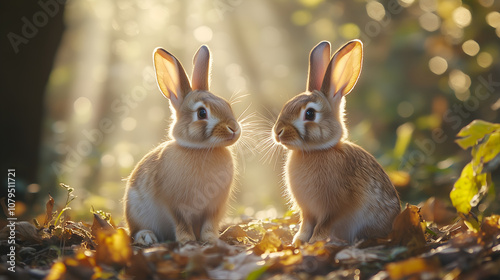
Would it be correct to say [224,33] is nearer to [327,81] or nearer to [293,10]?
Result: [293,10]

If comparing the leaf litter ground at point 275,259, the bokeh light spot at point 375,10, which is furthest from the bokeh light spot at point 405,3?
the leaf litter ground at point 275,259

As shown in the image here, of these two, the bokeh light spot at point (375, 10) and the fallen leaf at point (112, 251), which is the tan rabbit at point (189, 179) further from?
the bokeh light spot at point (375, 10)

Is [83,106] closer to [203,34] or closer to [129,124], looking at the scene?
[129,124]

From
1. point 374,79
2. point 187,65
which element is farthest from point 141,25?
point 374,79

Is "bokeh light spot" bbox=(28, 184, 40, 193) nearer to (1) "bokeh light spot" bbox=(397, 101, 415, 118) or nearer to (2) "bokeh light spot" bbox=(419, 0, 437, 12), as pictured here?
(1) "bokeh light spot" bbox=(397, 101, 415, 118)

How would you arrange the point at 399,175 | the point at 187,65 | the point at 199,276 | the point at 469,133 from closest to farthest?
1. the point at 199,276
2. the point at 469,133
3. the point at 399,175
4. the point at 187,65

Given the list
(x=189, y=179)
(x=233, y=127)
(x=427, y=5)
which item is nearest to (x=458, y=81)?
(x=427, y=5)
